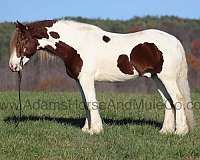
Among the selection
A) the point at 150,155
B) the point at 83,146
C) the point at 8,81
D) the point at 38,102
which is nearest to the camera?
the point at 150,155

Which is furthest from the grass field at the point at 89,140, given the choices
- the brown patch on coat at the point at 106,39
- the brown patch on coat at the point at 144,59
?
the brown patch on coat at the point at 106,39

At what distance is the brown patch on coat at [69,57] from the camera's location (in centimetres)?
779

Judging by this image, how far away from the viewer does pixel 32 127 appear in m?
8.27

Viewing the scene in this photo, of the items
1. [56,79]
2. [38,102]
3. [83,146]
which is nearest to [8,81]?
[56,79]

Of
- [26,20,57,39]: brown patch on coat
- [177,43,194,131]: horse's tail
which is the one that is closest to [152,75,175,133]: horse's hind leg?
[177,43,194,131]: horse's tail

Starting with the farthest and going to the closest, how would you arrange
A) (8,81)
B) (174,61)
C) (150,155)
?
(8,81)
(174,61)
(150,155)

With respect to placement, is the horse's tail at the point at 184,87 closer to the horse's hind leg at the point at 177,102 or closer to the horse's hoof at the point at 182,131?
the horse's hind leg at the point at 177,102

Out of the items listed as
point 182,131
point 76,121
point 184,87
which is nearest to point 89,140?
point 182,131

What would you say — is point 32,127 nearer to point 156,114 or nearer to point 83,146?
point 83,146

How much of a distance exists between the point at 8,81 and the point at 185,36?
2383 centimetres

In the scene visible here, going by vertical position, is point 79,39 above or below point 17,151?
above

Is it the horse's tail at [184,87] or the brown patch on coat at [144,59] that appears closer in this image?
the brown patch on coat at [144,59]

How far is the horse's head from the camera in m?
7.98

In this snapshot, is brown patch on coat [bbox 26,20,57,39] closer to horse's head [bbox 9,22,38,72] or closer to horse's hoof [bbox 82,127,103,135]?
horse's head [bbox 9,22,38,72]
